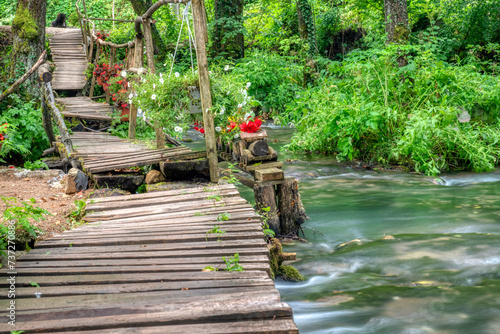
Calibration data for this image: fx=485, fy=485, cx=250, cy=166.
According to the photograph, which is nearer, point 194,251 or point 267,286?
point 267,286

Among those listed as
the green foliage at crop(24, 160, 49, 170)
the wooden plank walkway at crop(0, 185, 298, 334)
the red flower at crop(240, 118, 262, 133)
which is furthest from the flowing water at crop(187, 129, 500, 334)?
the green foliage at crop(24, 160, 49, 170)

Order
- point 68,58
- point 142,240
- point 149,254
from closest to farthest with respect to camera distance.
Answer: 1. point 149,254
2. point 142,240
3. point 68,58

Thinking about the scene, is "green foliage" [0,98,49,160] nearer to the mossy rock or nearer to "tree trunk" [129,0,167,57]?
the mossy rock

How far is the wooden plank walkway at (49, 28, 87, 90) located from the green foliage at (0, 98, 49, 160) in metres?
5.38

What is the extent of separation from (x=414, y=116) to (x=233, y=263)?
295 inches

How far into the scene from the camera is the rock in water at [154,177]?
6789 mm

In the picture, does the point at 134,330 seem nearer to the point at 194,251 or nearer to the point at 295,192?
the point at 194,251

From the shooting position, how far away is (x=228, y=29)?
19.2 m

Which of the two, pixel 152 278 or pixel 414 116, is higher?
pixel 414 116

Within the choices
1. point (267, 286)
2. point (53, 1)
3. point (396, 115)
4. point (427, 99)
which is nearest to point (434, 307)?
point (267, 286)

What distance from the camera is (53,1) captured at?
27.0 metres

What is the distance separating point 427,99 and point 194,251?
27.3 ft

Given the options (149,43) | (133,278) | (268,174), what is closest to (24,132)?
(149,43)

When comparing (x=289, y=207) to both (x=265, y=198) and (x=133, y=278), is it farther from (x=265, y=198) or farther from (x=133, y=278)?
(x=133, y=278)
